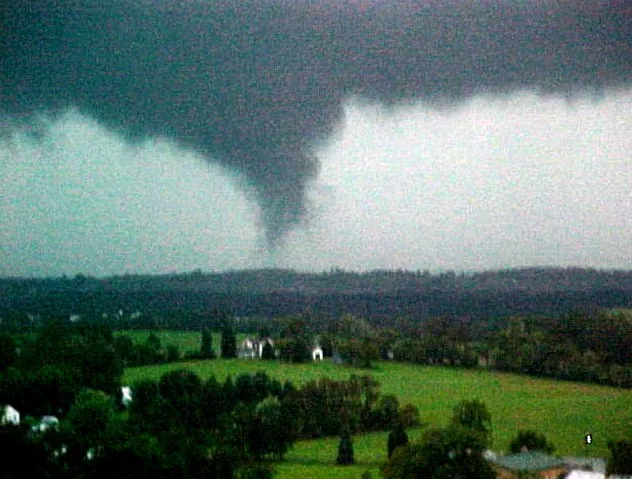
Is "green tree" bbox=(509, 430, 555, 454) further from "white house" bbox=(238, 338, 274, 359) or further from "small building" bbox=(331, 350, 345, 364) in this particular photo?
"white house" bbox=(238, 338, 274, 359)

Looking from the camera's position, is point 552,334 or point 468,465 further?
point 552,334

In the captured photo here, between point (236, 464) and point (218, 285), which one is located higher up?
point (218, 285)

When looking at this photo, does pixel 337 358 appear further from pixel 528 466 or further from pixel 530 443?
pixel 528 466

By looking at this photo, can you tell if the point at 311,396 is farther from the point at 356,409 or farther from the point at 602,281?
the point at 602,281

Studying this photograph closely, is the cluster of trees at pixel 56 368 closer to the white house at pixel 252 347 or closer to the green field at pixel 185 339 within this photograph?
the green field at pixel 185 339

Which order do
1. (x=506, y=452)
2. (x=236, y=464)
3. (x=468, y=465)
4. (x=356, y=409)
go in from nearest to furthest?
(x=468, y=465) → (x=236, y=464) → (x=506, y=452) → (x=356, y=409)

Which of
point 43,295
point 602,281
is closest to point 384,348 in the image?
point 602,281

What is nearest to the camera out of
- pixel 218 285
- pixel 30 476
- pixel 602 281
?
pixel 30 476

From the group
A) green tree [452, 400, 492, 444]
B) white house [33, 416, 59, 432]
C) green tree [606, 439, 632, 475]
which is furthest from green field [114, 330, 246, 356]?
green tree [606, 439, 632, 475]
